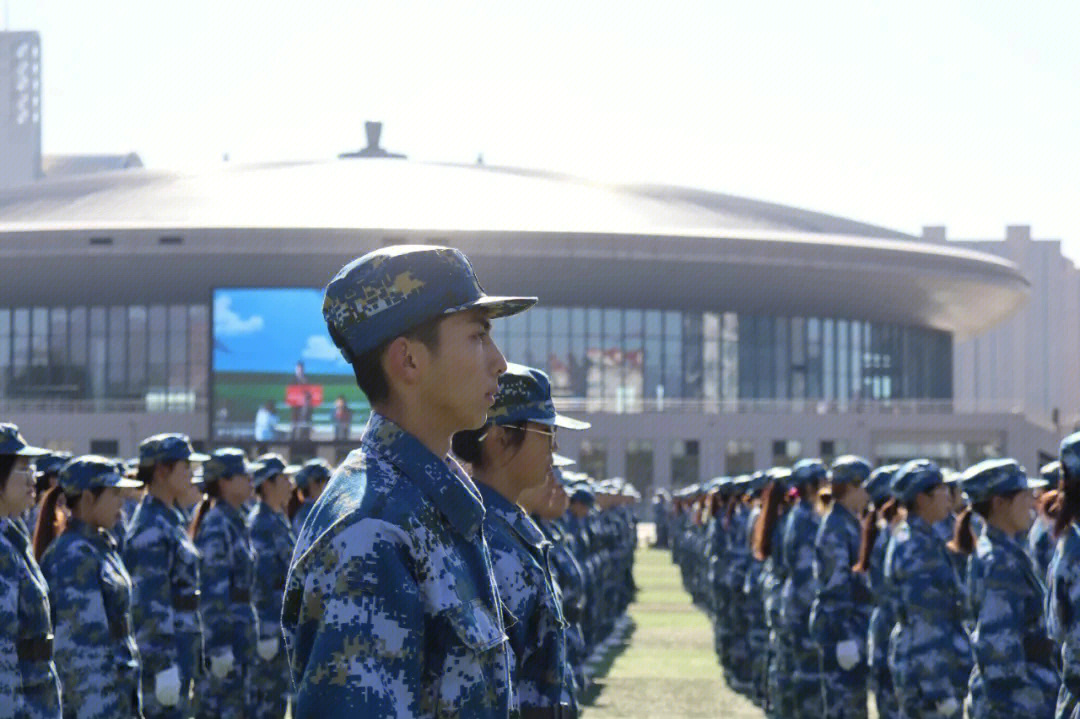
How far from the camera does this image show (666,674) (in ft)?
71.5

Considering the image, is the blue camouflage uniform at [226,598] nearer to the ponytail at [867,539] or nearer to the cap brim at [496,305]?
the ponytail at [867,539]

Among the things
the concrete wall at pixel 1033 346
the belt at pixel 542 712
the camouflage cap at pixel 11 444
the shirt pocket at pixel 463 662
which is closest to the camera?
the shirt pocket at pixel 463 662

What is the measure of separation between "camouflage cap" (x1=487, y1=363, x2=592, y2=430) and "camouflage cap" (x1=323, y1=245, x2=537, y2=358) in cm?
284

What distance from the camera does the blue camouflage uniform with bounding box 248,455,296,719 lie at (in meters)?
14.7

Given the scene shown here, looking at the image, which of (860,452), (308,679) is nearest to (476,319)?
(308,679)

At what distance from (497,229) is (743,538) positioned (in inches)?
2245

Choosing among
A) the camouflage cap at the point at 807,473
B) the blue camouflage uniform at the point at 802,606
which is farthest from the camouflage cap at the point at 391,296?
the camouflage cap at the point at 807,473

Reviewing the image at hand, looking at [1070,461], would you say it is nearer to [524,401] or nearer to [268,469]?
[524,401]

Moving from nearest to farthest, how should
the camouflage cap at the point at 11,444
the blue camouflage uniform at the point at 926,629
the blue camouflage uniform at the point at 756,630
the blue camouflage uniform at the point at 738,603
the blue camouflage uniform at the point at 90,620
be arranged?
the camouflage cap at the point at 11,444, the blue camouflage uniform at the point at 90,620, the blue camouflage uniform at the point at 926,629, the blue camouflage uniform at the point at 756,630, the blue camouflage uniform at the point at 738,603

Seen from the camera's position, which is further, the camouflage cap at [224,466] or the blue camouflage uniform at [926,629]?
the camouflage cap at [224,466]

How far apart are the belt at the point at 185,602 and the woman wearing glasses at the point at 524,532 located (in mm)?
5279

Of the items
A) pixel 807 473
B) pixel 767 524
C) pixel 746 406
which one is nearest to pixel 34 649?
pixel 807 473

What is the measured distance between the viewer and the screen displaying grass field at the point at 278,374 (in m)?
56.8

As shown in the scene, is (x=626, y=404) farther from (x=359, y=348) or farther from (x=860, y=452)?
(x=359, y=348)
